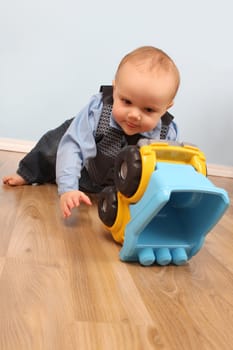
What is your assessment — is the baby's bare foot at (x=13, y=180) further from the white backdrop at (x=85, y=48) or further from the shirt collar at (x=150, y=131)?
the white backdrop at (x=85, y=48)

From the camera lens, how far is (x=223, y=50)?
1.83 m

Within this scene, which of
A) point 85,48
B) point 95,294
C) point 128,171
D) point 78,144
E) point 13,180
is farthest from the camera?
point 85,48

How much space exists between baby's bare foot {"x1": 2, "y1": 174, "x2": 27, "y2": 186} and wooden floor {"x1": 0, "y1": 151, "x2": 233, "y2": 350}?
0.75 ft

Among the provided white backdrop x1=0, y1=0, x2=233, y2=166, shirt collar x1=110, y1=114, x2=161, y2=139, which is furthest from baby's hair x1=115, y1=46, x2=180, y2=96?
white backdrop x1=0, y1=0, x2=233, y2=166

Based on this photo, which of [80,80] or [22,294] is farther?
[80,80]

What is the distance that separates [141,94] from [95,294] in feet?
1.40

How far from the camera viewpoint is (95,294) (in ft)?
1.98

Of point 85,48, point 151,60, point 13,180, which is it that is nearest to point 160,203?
point 151,60

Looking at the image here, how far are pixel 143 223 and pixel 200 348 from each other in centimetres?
23

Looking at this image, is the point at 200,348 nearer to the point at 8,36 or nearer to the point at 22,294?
the point at 22,294

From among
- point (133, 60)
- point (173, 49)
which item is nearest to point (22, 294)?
point (133, 60)

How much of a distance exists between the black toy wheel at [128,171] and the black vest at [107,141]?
0.93ft

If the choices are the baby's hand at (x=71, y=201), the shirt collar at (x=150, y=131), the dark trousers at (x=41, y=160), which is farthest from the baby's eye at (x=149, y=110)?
the dark trousers at (x=41, y=160)

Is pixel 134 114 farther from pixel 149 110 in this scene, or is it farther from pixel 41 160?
pixel 41 160
